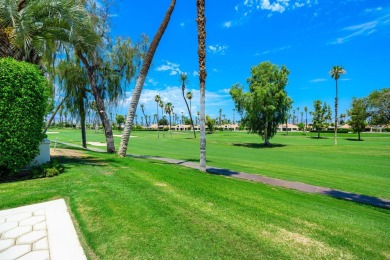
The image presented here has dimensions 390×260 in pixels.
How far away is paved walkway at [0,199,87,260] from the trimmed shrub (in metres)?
2.79

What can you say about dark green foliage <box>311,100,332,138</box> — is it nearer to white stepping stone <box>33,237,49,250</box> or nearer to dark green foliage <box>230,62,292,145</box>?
dark green foliage <box>230,62,292,145</box>

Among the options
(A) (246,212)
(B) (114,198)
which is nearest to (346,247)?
(A) (246,212)

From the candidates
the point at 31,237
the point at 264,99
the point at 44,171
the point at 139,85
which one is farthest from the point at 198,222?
the point at 264,99

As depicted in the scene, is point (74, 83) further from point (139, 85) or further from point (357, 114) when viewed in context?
point (357, 114)

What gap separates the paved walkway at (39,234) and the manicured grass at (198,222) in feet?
0.84

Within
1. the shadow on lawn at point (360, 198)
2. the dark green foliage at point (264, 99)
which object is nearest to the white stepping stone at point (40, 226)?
the shadow on lawn at point (360, 198)

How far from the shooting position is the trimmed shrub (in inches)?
292

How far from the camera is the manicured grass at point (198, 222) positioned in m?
4.13

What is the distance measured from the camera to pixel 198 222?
5094 mm

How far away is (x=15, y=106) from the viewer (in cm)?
758

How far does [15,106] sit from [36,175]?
2.39m

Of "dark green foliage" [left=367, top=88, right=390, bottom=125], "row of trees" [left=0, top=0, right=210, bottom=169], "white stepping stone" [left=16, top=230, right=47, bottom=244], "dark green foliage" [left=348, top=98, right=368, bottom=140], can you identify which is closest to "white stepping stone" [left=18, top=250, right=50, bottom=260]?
"white stepping stone" [left=16, top=230, right=47, bottom=244]

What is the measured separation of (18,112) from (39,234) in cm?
478

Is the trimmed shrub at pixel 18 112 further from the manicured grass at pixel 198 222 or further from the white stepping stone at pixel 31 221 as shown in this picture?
the white stepping stone at pixel 31 221
